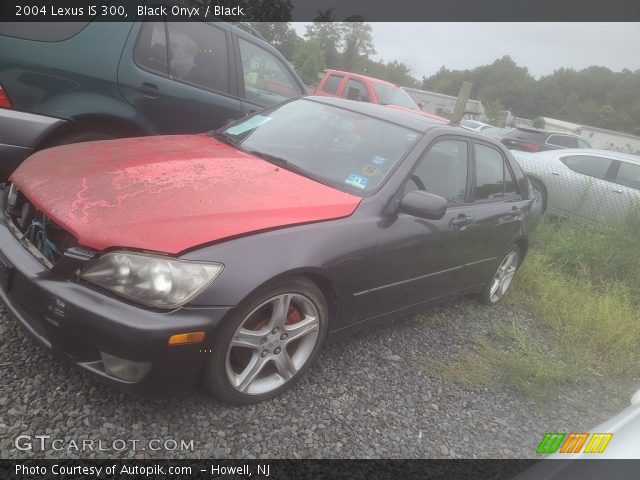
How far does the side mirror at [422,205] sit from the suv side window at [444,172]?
0.15 meters

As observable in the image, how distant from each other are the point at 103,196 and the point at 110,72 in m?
1.90

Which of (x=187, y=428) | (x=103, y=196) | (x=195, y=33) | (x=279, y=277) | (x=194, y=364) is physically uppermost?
(x=195, y=33)

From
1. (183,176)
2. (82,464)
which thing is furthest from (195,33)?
(82,464)

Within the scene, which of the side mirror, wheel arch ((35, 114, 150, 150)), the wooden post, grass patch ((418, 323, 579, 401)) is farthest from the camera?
the wooden post

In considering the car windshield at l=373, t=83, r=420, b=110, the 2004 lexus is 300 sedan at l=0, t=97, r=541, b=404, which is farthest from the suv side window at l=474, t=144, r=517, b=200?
the car windshield at l=373, t=83, r=420, b=110

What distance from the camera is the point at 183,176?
2504 millimetres

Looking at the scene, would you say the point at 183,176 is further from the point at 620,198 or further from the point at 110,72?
the point at 620,198

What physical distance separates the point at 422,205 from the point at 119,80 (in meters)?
2.61

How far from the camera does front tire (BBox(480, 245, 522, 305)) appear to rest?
427cm

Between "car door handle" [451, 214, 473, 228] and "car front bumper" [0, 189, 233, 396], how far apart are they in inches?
72.0

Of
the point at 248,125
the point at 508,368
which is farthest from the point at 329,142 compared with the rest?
the point at 508,368

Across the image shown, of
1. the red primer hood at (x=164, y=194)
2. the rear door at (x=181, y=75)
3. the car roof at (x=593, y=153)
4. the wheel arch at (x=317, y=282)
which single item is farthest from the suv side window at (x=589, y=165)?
the wheel arch at (x=317, y=282)

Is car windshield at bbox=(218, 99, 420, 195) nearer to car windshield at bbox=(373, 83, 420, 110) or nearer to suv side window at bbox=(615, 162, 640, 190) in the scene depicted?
suv side window at bbox=(615, 162, 640, 190)

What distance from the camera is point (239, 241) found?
2074 millimetres
